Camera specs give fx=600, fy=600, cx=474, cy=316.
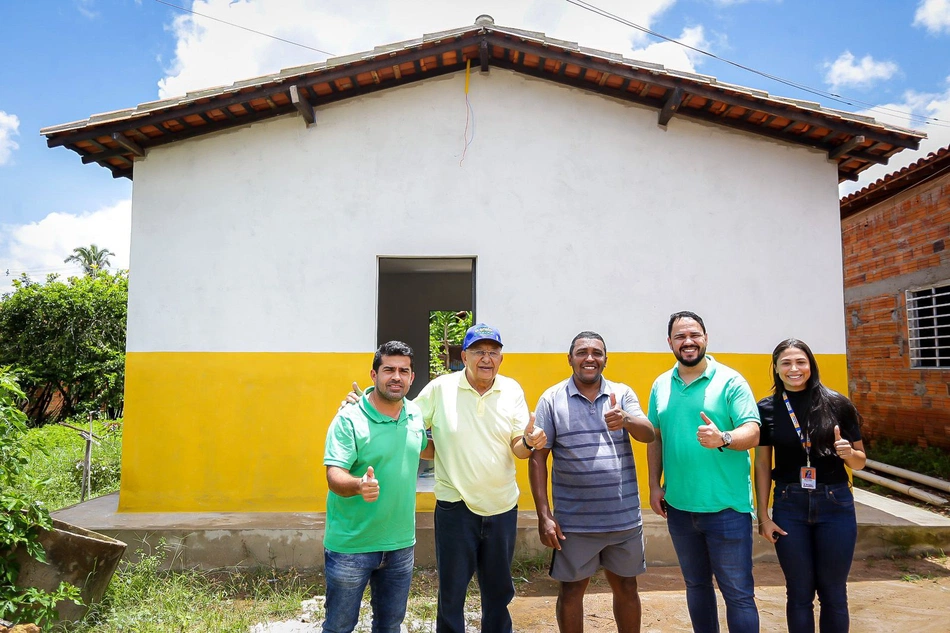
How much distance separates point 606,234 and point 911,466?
6.16m

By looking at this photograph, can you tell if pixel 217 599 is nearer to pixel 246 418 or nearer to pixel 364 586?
pixel 246 418

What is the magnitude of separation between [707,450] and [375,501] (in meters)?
1.72

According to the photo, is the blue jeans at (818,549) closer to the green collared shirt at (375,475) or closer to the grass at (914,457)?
the green collared shirt at (375,475)

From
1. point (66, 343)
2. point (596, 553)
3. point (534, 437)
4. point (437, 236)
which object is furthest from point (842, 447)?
point (66, 343)

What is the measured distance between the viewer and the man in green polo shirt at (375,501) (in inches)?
111

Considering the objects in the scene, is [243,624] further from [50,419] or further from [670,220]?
[50,419]

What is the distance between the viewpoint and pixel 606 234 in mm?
5848

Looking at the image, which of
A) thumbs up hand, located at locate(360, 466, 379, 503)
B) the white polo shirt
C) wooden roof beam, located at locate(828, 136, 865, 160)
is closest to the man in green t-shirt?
the white polo shirt

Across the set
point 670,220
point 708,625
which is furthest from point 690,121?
point 708,625

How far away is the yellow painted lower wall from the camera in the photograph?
18.6 ft

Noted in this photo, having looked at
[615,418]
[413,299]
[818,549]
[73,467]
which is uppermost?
[413,299]

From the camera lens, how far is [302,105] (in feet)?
18.5

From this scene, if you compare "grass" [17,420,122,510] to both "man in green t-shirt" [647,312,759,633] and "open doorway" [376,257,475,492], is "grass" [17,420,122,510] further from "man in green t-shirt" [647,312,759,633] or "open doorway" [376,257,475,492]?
"man in green t-shirt" [647,312,759,633]

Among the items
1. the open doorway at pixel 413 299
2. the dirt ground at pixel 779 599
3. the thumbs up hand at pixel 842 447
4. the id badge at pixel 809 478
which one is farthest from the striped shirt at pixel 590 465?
the open doorway at pixel 413 299
